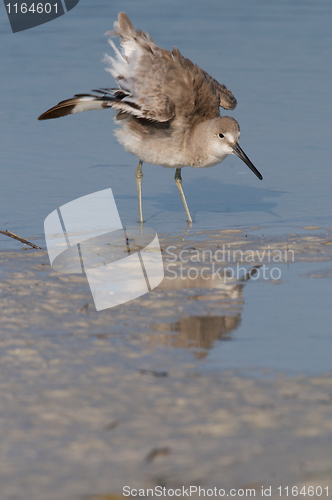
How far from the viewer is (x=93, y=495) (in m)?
2.45

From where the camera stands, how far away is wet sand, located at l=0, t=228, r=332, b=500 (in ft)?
8.34

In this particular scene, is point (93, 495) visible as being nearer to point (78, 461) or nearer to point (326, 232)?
point (78, 461)

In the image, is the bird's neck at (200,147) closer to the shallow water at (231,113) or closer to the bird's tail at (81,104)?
the shallow water at (231,113)

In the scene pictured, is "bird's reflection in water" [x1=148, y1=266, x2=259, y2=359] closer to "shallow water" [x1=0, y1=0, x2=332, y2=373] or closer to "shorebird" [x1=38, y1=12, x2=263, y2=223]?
"shallow water" [x1=0, y1=0, x2=332, y2=373]

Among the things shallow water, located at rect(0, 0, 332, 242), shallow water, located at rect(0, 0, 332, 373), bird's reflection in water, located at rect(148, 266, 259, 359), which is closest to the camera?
A: bird's reflection in water, located at rect(148, 266, 259, 359)

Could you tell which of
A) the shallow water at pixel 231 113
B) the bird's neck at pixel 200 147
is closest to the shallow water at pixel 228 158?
the shallow water at pixel 231 113

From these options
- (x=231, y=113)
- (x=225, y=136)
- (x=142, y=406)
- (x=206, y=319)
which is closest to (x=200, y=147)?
(x=225, y=136)

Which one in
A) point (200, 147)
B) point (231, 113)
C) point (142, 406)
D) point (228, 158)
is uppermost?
point (142, 406)

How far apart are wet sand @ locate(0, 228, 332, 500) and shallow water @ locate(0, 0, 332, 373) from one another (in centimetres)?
23

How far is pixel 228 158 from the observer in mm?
9383

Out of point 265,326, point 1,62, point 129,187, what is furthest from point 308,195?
point 1,62

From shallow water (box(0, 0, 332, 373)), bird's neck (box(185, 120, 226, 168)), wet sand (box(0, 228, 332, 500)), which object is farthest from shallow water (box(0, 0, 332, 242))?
wet sand (box(0, 228, 332, 500))

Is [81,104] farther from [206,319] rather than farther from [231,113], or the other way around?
[231,113]

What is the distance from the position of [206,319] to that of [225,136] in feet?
9.44
